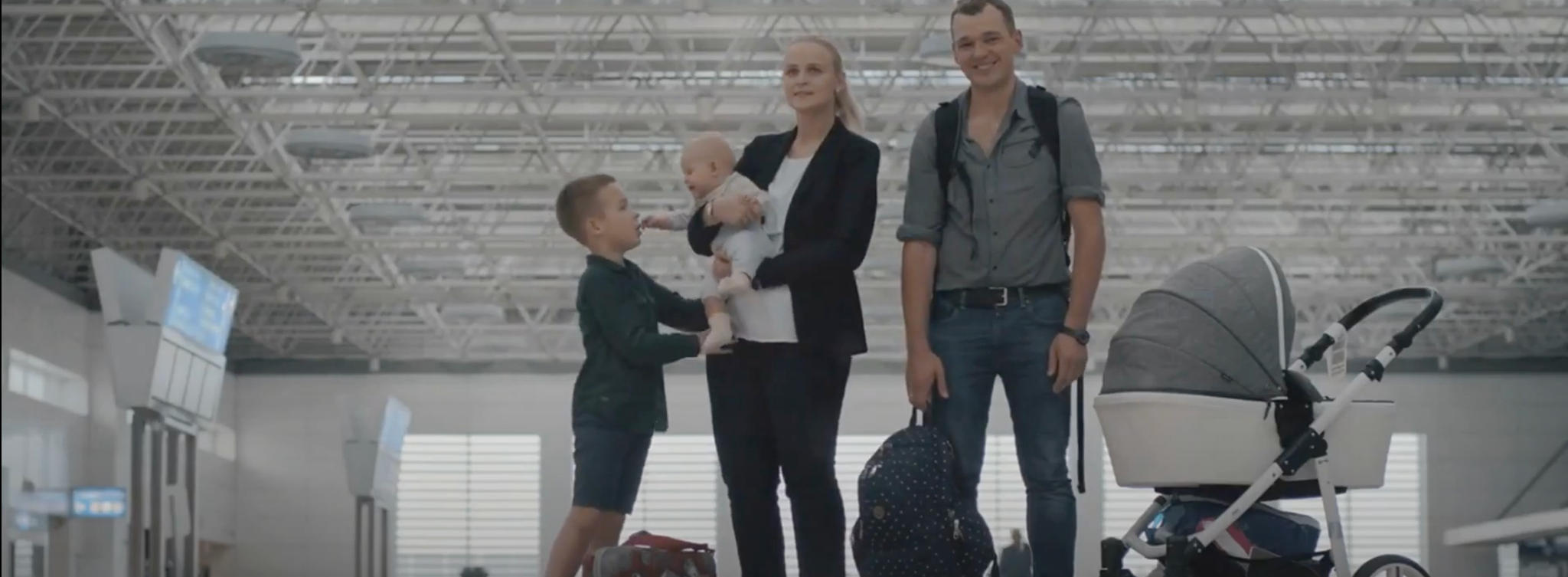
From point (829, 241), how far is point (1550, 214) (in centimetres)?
2049

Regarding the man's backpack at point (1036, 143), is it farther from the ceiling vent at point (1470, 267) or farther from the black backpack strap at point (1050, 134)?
the ceiling vent at point (1470, 267)

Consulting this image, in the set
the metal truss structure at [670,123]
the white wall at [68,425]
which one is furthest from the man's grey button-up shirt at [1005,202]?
the white wall at [68,425]

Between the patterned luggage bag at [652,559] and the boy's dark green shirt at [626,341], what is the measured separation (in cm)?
28

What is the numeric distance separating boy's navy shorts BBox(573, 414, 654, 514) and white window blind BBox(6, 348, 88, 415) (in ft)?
78.9

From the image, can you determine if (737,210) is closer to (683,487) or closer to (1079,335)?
(1079,335)

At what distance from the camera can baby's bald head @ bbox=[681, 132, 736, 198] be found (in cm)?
470

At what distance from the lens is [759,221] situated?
179 inches

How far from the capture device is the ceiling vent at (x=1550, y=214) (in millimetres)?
23281

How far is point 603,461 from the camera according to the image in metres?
5.08

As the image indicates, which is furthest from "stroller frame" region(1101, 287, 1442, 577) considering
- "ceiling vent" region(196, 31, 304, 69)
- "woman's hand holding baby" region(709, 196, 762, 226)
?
"ceiling vent" region(196, 31, 304, 69)

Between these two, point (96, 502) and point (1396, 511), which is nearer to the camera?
point (96, 502)

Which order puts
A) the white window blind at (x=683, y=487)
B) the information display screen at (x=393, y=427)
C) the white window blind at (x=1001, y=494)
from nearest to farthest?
the information display screen at (x=393, y=427) < the white window blind at (x=1001, y=494) < the white window blind at (x=683, y=487)

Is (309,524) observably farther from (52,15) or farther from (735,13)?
(735,13)

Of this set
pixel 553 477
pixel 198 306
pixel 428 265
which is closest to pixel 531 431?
pixel 553 477
